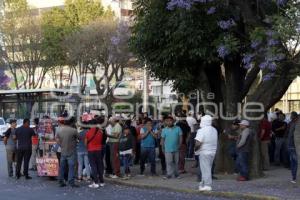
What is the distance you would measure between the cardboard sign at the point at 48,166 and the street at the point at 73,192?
0.37 m

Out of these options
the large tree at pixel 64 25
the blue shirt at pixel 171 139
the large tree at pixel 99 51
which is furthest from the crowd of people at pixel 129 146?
the large tree at pixel 64 25

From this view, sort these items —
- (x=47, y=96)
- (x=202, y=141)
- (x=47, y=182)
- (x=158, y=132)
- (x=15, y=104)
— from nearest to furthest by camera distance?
(x=202, y=141)
(x=47, y=182)
(x=158, y=132)
(x=47, y=96)
(x=15, y=104)

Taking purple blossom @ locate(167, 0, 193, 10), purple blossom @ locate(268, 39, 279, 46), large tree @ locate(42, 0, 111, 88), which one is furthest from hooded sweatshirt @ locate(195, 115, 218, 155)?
large tree @ locate(42, 0, 111, 88)

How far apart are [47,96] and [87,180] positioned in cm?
1050

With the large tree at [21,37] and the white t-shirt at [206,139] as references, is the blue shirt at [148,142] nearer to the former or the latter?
the white t-shirt at [206,139]

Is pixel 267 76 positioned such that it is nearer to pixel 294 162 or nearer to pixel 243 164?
pixel 294 162

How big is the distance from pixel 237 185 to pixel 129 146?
3773 mm

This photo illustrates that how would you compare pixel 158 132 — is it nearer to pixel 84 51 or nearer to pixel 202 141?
pixel 202 141

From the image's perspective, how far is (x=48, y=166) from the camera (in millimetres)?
17812

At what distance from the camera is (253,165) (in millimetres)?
16469

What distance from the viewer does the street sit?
555 inches

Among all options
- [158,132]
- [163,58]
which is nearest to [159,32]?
[163,58]

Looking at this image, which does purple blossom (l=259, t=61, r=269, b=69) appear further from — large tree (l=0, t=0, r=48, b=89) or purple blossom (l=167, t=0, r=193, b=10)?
large tree (l=0, t=0, r=48, b=89)

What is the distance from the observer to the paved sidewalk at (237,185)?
44.9 feet
